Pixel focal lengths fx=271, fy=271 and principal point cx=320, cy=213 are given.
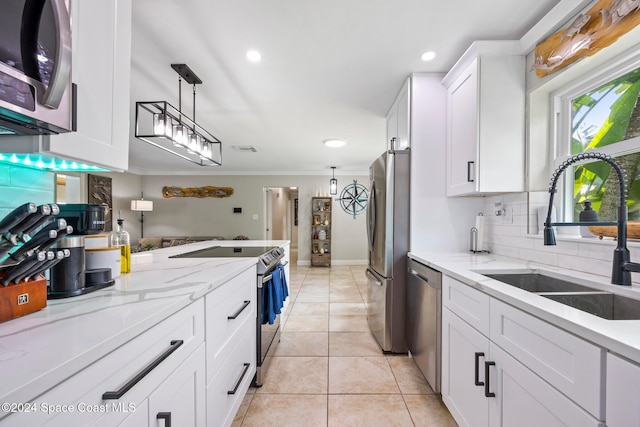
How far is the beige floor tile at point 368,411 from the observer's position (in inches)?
61.6

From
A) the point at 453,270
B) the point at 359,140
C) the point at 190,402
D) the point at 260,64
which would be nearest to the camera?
the point at 190,402

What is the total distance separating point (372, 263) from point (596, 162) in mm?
1792

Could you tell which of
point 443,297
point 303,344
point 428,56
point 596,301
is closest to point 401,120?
point 428,56

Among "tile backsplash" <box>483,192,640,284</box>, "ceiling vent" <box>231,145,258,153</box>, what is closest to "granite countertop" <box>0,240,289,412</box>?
"tile backsplash" <box>483,192,640,284</box>

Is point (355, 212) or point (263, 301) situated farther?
point (355, 212)

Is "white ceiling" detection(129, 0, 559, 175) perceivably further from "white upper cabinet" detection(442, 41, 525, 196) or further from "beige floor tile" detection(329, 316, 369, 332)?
"beige floor tile" detection(329, 316, 369, 332)

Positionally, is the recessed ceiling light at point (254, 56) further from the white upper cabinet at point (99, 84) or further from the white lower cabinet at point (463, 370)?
the white lower cabinet at point (463, 370)

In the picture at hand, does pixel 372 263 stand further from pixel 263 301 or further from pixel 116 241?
pixel 116 241

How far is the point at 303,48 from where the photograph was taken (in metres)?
1.97

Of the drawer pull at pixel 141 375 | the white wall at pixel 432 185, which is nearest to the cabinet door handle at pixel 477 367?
the white wall at pixel 432 185

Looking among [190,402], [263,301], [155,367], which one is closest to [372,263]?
[263,301]

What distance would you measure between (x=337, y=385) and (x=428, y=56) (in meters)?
2.52

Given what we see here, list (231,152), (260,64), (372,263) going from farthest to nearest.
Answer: (231,152)
(372,263)
(260,64)

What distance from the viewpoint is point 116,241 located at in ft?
4.49
